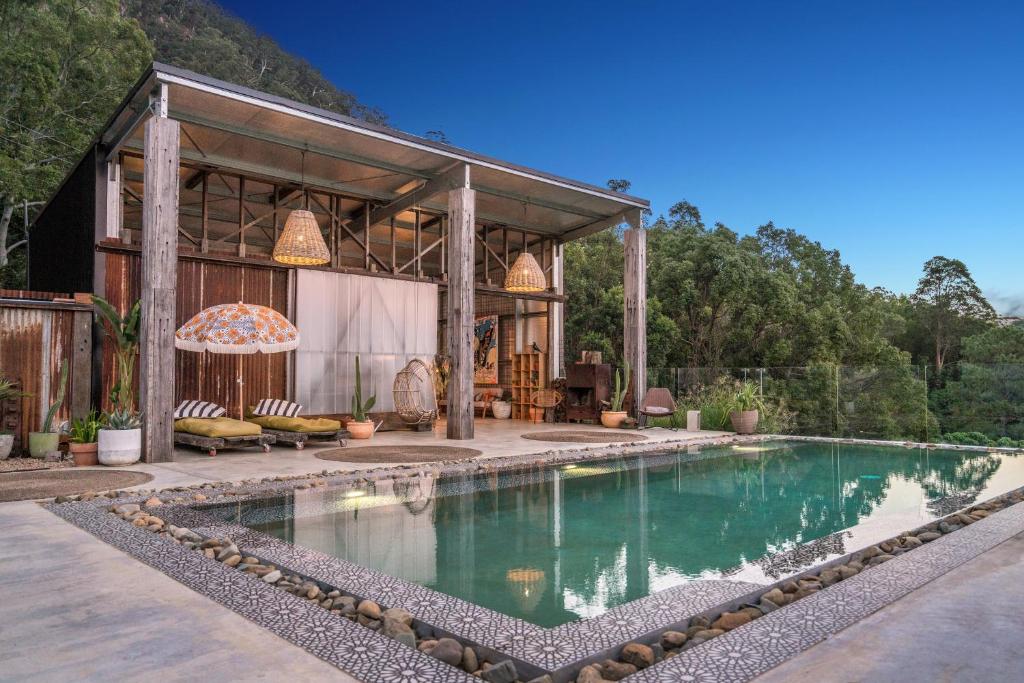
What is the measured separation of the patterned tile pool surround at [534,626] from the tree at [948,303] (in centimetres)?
3557

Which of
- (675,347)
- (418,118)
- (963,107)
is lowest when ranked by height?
(675,347)

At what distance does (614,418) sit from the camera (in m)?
13.2

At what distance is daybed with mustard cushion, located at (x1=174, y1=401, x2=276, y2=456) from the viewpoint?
845 cm

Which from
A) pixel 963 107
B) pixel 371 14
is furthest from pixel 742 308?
pixel 371 14

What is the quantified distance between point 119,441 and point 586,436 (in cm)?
669

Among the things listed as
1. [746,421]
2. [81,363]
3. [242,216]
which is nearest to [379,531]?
[81,363]

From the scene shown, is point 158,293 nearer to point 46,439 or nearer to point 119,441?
point 119,441

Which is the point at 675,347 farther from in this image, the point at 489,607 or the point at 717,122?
the point at 489,607

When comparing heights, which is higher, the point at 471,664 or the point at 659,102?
the point at 659,102

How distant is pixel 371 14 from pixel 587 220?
160 feet

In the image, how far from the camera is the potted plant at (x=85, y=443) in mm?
7539

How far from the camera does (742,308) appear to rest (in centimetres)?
2195

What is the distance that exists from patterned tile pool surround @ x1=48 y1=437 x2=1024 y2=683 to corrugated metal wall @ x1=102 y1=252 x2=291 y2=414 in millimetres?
6531

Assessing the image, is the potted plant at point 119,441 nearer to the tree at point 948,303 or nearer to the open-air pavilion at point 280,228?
the open-air pavilion at point 280,228
